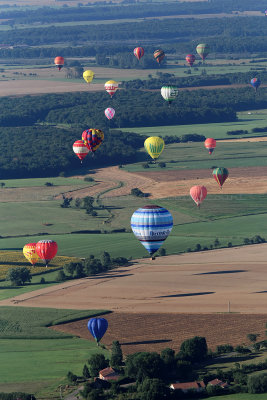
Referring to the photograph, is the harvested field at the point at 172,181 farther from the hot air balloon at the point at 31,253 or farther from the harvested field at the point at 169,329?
the harvested field at the point at 169,329

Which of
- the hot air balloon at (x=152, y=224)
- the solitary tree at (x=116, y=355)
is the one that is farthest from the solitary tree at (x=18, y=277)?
the solitary tree at (x=116, y=355)

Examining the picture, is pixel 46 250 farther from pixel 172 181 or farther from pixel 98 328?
pixel 172 181

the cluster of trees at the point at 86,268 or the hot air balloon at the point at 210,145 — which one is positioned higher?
the hot air balloon at the point at 210,145

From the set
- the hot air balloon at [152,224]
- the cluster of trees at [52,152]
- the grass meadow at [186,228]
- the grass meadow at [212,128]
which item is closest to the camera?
the hot air balloon at [152,224]

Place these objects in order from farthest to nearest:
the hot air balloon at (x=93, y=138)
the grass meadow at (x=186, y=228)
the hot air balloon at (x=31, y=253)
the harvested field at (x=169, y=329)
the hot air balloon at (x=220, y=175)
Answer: the hot air balloon at (x=93, y=138), the hot air balloon at (x=220, y=175), the grass meadow at (x=186, y=228), the hot air balloon at (x=31, y=253), the harvested field at (x=169, y=329)

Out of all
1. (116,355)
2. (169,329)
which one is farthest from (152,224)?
(116,355)

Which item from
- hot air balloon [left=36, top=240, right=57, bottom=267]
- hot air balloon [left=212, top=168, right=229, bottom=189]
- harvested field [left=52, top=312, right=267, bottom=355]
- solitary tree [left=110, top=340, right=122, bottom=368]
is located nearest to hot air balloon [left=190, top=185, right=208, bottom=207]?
hot air balloon [left=212, top=168, right=229, bottom=189]
